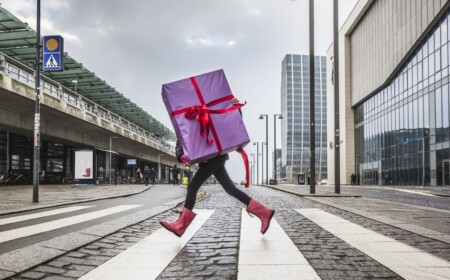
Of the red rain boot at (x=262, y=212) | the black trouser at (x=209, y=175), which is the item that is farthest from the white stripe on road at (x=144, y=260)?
the red rain boot at (x=262, y=212)

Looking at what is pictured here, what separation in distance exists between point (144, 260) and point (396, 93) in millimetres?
41715

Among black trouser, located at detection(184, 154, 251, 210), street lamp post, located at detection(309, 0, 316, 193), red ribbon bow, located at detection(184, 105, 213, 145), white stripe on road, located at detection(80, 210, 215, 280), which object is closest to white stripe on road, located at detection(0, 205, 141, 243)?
white stripe on road, located at detection(80, 210, 215, 280)

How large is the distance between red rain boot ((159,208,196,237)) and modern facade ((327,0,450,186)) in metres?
29.5

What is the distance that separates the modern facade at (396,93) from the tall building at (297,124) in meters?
72.4

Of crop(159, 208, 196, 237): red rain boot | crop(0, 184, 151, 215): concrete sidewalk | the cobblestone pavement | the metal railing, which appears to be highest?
the metal railing

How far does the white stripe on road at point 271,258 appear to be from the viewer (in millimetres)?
3340

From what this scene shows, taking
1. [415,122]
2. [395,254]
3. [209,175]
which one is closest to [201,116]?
[209,175]

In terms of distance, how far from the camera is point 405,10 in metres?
38.7

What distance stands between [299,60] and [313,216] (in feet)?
455

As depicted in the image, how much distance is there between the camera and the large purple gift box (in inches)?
185

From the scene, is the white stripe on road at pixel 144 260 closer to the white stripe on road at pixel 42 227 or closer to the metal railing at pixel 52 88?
the white stripe on road at pixel 42 227

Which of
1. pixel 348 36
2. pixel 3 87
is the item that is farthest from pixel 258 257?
pixel 348 36

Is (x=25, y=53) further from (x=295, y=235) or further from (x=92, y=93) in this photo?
(x=295, y=235)

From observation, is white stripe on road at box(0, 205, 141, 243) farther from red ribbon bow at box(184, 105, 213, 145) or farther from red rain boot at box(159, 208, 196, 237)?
red ribbon bow at box(184, 105, 213, 145)
